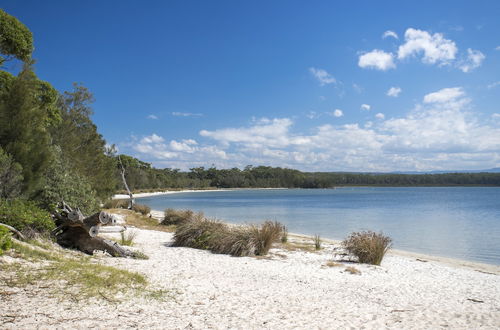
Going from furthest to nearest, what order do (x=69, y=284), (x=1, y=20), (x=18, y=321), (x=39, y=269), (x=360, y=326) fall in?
(x=1, y=20) < (x=39, y=269) < (x=69, y=284) < (x=360, y=326) < (x=18, y=321)

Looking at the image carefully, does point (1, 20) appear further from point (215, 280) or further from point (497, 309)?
point (497, 309)

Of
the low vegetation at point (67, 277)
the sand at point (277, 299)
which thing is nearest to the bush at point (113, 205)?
the sand at point (277, 299)

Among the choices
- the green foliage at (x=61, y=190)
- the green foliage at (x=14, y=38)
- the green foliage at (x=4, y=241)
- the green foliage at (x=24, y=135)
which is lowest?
the green foliage at (x=4, y=241)

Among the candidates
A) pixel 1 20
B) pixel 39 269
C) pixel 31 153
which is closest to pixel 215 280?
pixel 39 269

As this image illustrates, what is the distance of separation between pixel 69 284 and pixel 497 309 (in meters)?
7.64

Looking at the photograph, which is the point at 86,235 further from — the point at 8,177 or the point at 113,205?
the point at 113,205

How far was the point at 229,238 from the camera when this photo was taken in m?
12.3

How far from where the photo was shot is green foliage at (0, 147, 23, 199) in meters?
10.7

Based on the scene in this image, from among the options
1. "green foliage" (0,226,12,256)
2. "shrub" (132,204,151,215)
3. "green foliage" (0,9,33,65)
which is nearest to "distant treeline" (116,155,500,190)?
"shrub" (132,204,151,215)

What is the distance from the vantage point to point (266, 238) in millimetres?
12211

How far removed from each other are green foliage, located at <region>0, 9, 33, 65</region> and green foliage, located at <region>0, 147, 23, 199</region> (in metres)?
6.88

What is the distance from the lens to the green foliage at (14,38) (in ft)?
50.6

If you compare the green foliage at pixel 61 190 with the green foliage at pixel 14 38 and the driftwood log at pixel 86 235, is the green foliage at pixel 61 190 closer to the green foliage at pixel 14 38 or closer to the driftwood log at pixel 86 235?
the driftwood log at pixel 86 235

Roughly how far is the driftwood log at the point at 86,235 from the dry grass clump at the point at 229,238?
3296mm
